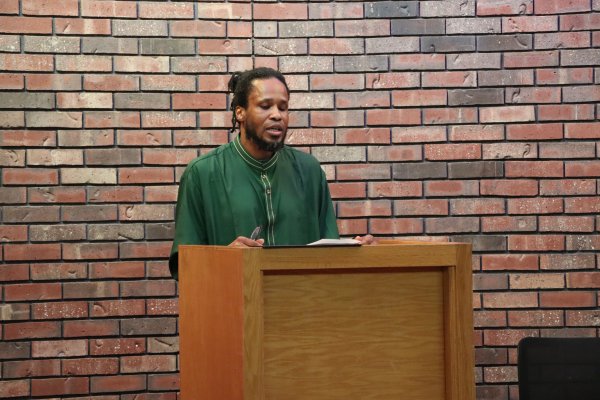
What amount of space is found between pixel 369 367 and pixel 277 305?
10.9 inches

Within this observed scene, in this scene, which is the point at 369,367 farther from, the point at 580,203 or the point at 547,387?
the point at 580,203

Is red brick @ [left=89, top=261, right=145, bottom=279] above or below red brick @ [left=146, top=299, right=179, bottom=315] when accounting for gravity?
→ above

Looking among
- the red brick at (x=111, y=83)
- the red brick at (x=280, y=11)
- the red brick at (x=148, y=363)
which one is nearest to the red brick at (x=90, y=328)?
the red brick at (x=148, y=363)

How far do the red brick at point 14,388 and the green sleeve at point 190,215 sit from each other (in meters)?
1.11

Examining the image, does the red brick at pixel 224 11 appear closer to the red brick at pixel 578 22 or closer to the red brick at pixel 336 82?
the red brick at pixel 336 82

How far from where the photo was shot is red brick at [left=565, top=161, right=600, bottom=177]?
3844 millimetres

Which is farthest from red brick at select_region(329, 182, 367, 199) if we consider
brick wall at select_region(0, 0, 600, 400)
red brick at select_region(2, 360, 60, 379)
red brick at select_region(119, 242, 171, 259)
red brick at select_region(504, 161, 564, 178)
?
red brick at select_region(2, 360, 60, 379)

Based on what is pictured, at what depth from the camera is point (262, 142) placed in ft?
9.62

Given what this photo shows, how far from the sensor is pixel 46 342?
3643mm

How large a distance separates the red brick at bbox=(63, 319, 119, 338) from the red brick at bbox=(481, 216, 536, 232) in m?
1.61

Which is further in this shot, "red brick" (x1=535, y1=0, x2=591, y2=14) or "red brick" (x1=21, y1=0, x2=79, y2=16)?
"red brick" (x1=535, y1=0, x2=591, y2=14)

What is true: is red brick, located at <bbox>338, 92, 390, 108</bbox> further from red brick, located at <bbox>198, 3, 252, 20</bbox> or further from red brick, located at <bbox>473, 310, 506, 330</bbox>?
red brick, located at <bbox>473, 310, 506, 330</bbox>

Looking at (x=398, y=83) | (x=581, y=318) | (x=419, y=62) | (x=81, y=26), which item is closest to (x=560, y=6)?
(x=419, y=62)

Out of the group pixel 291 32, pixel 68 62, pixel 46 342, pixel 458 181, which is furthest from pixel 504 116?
pixel 46 342
